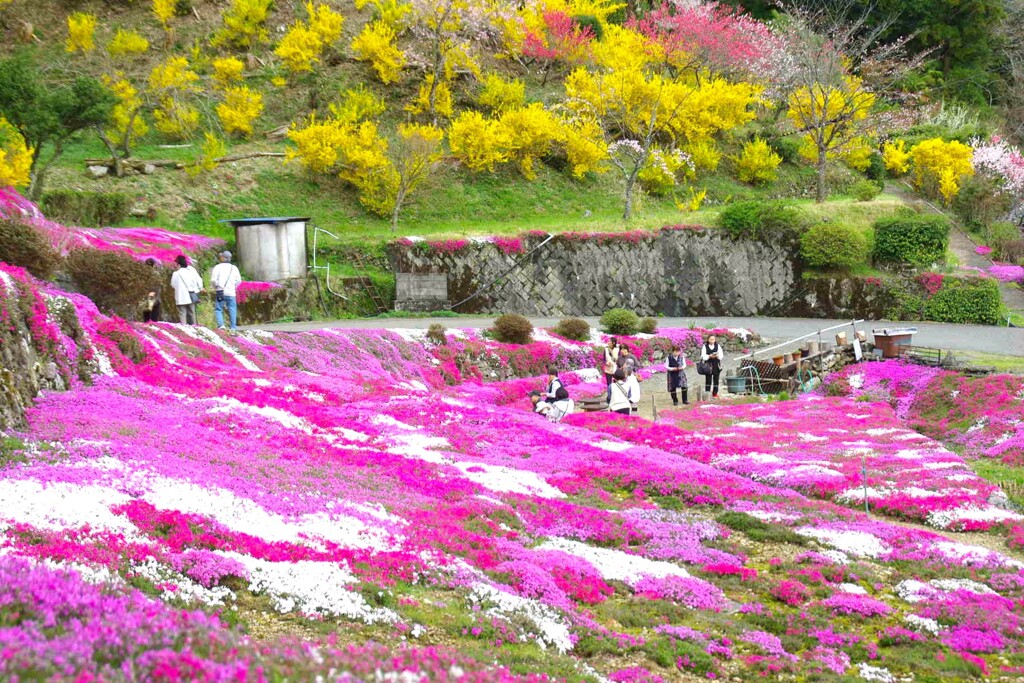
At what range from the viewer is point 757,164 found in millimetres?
53125

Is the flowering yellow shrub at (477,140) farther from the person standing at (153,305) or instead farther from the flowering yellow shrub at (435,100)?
the person standing at (153,305)

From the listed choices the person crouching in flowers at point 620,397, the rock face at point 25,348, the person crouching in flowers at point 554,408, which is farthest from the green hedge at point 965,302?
the rock face at point 25,348

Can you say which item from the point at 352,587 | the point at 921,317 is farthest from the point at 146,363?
the point at 921,317

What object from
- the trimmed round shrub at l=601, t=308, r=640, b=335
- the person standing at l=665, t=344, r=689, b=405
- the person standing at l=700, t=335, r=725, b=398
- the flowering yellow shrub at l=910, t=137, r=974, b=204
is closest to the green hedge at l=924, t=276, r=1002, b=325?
the flowering yellow shrub at l=910, t=137, r=974, b=204

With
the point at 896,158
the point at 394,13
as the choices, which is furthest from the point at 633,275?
the point at 896,158

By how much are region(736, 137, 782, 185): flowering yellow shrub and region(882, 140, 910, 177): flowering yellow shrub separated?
261 inches

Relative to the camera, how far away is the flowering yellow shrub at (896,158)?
2146 inches

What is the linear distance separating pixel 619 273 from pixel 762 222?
6989 millimetres

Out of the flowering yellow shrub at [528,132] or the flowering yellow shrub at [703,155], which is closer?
the flowering yellow shrub at [528,132]

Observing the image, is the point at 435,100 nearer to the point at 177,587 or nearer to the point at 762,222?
the point at 762,222

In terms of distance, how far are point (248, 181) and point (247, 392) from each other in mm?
28258

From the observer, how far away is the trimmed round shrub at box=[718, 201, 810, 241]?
41062 millimetres

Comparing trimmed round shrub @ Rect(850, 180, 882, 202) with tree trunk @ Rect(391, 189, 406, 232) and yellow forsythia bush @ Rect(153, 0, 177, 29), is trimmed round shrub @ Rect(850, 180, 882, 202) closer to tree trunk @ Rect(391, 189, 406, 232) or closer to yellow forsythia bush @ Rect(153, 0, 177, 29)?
tree trunk @ Rect(391, 189, 406, 232)

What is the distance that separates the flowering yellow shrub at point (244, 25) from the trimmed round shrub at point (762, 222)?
2930cm
